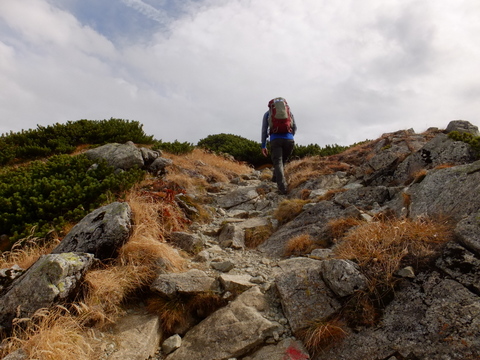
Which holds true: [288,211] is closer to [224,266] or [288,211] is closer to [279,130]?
[224,266]

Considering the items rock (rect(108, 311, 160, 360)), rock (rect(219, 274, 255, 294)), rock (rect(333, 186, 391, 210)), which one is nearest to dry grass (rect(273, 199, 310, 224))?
rock (rect(333, 186, 391, 210))

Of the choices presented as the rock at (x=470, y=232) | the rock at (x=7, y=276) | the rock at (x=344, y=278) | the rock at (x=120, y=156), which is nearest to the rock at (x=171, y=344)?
the rock at (x=344, y=278)

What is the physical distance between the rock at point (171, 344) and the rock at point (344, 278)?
1.91m

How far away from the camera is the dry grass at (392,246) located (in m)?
3.73

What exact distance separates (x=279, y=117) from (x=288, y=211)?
131 inches

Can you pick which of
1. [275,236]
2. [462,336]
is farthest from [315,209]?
[462,336]

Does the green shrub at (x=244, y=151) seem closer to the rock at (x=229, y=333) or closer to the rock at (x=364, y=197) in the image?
the rock at (x=364, y=197)

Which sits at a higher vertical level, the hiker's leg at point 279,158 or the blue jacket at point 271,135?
the blue jacket at point 271,135

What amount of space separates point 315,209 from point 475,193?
286 cm

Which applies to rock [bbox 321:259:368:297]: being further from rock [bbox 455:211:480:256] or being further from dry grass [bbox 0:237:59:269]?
dry grass [bbox 0:237:59:269]

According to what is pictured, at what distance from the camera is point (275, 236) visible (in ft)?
21.1

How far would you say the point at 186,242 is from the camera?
5.86 metres

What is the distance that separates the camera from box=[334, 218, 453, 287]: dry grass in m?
3.73

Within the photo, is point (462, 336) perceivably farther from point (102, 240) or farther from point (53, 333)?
point (102, 240)
